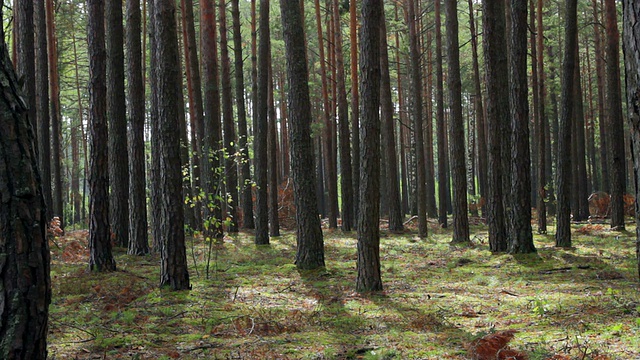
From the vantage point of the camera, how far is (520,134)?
12234 millimetres

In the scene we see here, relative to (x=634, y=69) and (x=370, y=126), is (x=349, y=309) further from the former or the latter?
(x=634, y=69)

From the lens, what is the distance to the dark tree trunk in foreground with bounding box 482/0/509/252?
12977 millimetres

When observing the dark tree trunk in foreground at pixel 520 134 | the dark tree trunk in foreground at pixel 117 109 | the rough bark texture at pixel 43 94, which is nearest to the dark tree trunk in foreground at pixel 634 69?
the dark tree trunk in foreground at pixel 520 134

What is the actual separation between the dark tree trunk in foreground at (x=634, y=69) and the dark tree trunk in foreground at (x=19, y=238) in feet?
11.3

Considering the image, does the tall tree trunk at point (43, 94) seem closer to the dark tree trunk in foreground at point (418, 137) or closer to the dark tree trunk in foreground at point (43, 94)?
the dark tree trunk in foreground at point (43, 94)

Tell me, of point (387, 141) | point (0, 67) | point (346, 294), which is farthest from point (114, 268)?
point (387, 141)

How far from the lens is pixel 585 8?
29641 mm

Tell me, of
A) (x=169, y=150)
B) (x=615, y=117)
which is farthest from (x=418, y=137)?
(x=169, y=150)

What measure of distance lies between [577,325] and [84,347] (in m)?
5.08

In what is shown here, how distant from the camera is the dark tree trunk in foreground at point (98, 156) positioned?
33.8 ft

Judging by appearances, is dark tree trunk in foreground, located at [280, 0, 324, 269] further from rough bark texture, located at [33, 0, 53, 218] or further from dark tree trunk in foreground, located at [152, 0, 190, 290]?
rough bark texture, located at [33, 0, 53, 218]

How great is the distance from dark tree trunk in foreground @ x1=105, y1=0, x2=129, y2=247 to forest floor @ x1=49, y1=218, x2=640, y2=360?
145 cm

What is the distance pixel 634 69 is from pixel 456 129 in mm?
13339

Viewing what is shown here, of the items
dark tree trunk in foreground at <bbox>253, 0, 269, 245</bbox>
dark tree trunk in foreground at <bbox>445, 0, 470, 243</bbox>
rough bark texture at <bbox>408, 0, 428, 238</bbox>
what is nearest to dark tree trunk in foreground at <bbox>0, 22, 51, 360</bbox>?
dark tree trunk in foreground at <bbox>253, 0, 269, 245</bbox>
